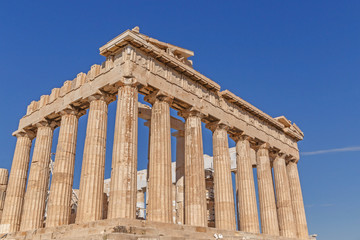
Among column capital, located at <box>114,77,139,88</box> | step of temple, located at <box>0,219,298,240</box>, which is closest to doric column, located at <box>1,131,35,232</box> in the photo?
step of temple, located at <box>0,219,298,240</box>

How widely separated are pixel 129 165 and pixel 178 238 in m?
4.20

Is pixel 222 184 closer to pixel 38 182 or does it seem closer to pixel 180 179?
pixel 180 179

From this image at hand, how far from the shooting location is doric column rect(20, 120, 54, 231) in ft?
74.8

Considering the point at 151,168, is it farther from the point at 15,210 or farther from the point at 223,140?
the point at 15,210

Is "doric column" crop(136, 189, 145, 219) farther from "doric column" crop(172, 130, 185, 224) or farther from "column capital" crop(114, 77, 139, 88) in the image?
"column capital" crop(114, 77, 139, 88)

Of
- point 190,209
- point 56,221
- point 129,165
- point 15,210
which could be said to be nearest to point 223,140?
point 190,209

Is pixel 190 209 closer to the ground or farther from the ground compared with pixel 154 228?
farther from the ground

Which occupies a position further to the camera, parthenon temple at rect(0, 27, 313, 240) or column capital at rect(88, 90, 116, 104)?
column capital at rect(88, 90, 116, 104)

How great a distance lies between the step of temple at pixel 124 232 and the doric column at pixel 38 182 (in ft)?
7.63

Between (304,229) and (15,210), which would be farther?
(304,229)

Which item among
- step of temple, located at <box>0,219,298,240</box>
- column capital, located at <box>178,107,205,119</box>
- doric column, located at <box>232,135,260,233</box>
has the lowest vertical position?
step of temple, located at <box>0,219,298,240</box>

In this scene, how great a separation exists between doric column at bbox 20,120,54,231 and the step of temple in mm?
2327

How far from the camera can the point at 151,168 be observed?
19.8 metres

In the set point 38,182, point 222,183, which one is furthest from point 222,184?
point 38,182
